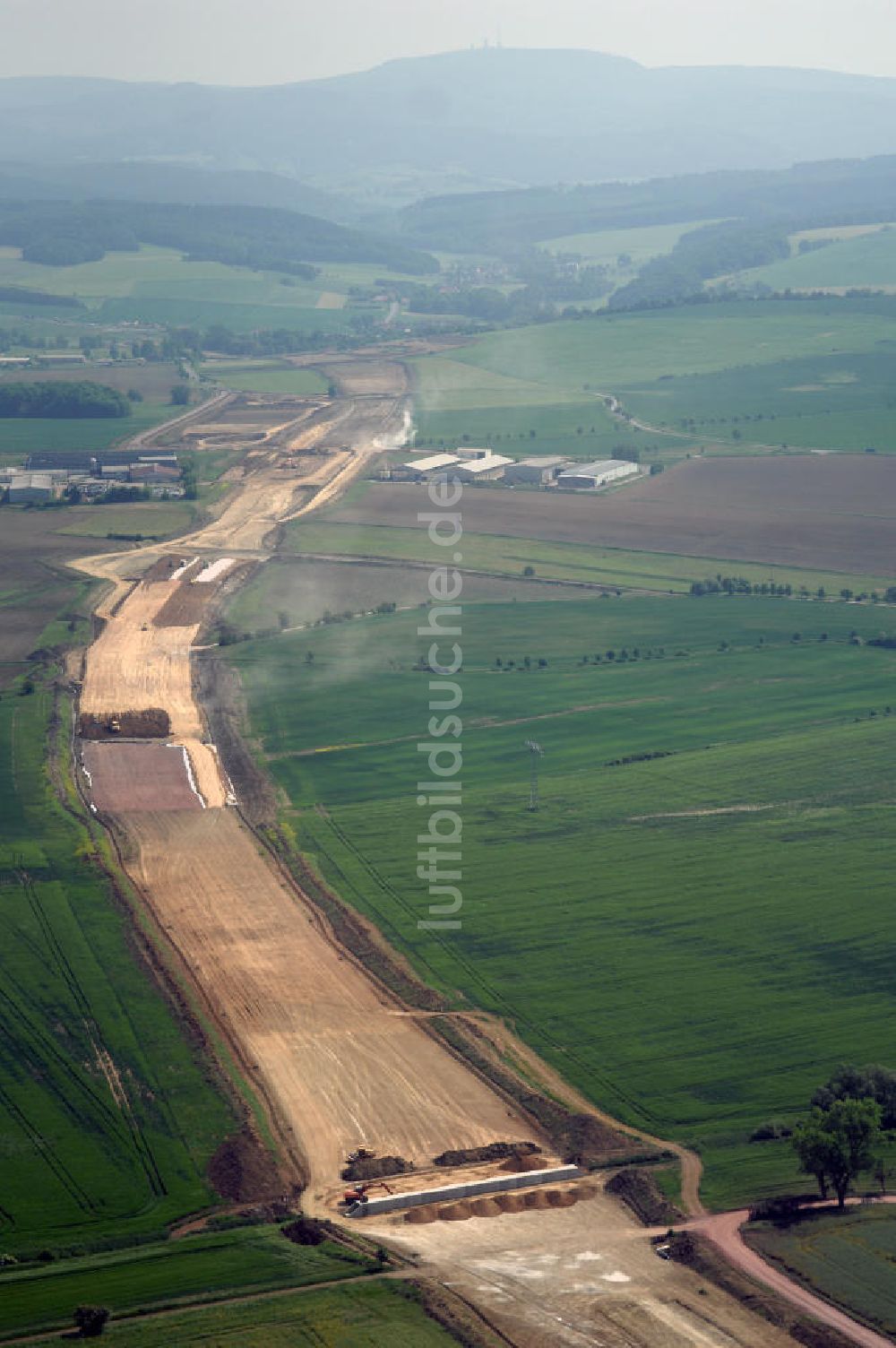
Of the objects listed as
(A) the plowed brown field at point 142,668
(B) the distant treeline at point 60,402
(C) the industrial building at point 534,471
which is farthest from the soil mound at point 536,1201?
(B) the distant treeline at point 60,402

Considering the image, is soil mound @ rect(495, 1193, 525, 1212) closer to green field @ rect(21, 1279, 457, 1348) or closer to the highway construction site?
the highway construction site

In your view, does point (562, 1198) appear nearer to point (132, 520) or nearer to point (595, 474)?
point (132, 520)

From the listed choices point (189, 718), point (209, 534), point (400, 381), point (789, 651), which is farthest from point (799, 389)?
point (189, 718)

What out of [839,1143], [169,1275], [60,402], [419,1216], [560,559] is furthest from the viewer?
[60,402]

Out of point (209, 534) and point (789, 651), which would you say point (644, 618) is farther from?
point (209, 534)

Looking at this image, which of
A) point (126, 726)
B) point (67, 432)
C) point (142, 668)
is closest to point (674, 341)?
point (67, 432)

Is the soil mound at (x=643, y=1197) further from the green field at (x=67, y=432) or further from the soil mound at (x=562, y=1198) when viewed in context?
the green field at (x=67, y=432)

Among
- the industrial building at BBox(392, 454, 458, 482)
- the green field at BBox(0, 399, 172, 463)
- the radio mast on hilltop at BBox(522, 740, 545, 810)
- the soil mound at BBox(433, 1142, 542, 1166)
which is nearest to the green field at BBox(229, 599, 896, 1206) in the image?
the radio mast on hilltop at BBox(522, 740, 545, 810)
